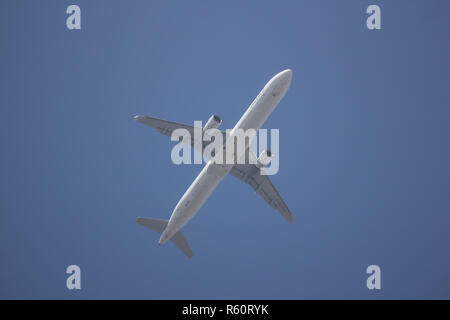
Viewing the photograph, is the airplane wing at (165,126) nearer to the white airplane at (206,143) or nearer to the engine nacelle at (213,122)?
the white airplane at (206,143)

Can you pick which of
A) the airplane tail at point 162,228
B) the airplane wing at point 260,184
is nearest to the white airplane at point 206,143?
the airplane wing at point 260,184

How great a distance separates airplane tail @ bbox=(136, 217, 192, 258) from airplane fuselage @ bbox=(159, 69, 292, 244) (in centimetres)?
413

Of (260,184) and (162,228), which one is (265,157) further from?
(162,228)

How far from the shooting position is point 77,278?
53.9 meters

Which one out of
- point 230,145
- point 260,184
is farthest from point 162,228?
point 230,145

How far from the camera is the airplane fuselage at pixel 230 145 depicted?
44.8 metres

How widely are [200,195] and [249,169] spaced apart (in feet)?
25.0

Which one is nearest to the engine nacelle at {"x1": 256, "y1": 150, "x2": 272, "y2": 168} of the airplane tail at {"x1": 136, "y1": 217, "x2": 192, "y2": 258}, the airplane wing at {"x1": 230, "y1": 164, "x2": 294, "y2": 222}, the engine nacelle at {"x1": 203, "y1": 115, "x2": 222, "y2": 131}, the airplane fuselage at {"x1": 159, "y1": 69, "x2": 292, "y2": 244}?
the airplane fuselage at {"x1": 159, "y1": 69, "x2": 292, "y2": 244}

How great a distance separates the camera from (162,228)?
51.9 metres

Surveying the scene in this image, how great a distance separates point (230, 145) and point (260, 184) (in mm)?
7831

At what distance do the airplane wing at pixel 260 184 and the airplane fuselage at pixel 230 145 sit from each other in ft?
17.1

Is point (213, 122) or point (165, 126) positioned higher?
point (165, 126)

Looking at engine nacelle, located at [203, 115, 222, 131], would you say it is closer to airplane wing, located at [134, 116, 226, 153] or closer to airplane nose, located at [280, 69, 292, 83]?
airplane wing, located at [134, 116, 226, 153]

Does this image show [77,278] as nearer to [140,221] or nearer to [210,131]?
[140,221]
